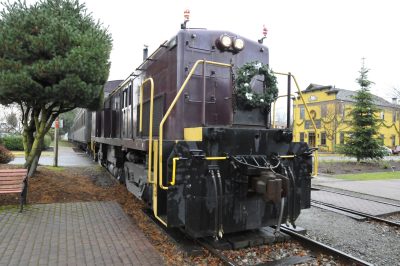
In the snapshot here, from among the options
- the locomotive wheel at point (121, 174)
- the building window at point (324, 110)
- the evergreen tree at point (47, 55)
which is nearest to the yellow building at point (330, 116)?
the building window at point (324, 110)

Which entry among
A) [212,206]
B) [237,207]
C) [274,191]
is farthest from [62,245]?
[274,191]

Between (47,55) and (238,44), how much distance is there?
4.56 metres

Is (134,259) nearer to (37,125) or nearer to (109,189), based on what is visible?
(109,189)

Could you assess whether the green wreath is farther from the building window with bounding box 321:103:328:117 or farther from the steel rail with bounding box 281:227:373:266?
the building window with bounding box 321:103:328:117

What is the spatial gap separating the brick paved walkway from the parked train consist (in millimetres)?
606

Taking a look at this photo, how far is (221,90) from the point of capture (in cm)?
564

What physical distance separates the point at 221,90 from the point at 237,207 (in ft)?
6.38

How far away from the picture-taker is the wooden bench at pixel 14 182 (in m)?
6.70

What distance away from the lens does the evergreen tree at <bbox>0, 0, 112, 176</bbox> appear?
728 cm

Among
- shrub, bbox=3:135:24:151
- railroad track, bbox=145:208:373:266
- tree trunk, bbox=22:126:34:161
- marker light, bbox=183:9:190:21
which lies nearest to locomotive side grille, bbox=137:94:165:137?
marker light, bbox=183:9:190:21

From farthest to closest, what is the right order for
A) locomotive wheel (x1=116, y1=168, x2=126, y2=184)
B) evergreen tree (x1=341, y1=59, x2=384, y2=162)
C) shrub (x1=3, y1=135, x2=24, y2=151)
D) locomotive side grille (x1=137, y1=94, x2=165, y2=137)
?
shrub (x1=3, y1=135, x2=24, y2=151), evergreen tree (x1=341, y1=59, x2=384, y2=162), locomotive wheel (x1=116, y1=168, x2=126, y2=184), locomotive side grille (x1=137, y1=94, x2=165, y2=137)

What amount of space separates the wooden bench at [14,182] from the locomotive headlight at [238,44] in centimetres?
482

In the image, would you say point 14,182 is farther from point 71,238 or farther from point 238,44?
point 238,44

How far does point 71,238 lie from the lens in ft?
17.1
